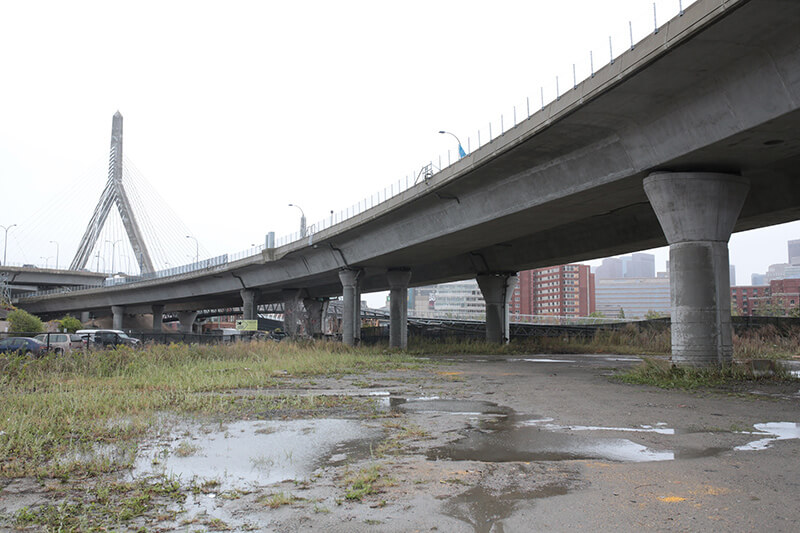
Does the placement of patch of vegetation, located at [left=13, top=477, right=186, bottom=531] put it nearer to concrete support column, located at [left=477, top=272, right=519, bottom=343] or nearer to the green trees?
concrete support column, located at [left=477, top=272, right=519, bottom=343]

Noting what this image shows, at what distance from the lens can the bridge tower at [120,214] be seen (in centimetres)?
8188

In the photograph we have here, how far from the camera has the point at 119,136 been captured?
90.2 metres

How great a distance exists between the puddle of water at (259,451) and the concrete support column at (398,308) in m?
31.6

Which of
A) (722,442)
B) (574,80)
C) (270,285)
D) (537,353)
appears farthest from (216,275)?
(722,442)

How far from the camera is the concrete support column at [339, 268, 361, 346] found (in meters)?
42.5

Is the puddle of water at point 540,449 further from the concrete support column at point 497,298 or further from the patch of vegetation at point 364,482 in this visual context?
the concrete support column at point 497,298

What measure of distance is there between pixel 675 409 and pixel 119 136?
94630 mm

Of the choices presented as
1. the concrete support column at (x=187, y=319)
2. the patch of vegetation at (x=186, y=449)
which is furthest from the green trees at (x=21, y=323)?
the patch of vegetation at (x=186, y=449)

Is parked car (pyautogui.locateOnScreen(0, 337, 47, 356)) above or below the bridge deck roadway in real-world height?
below

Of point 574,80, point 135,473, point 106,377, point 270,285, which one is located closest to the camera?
point 135,473

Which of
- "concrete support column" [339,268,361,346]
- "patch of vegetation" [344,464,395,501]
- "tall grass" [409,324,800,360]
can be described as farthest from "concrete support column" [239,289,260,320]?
"patch of vegetation" [344,464,395,501]

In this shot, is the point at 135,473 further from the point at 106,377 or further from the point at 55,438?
the point at 106,377

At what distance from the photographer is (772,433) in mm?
8672

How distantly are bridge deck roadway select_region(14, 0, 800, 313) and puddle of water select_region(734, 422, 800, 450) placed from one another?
7.34 meters
